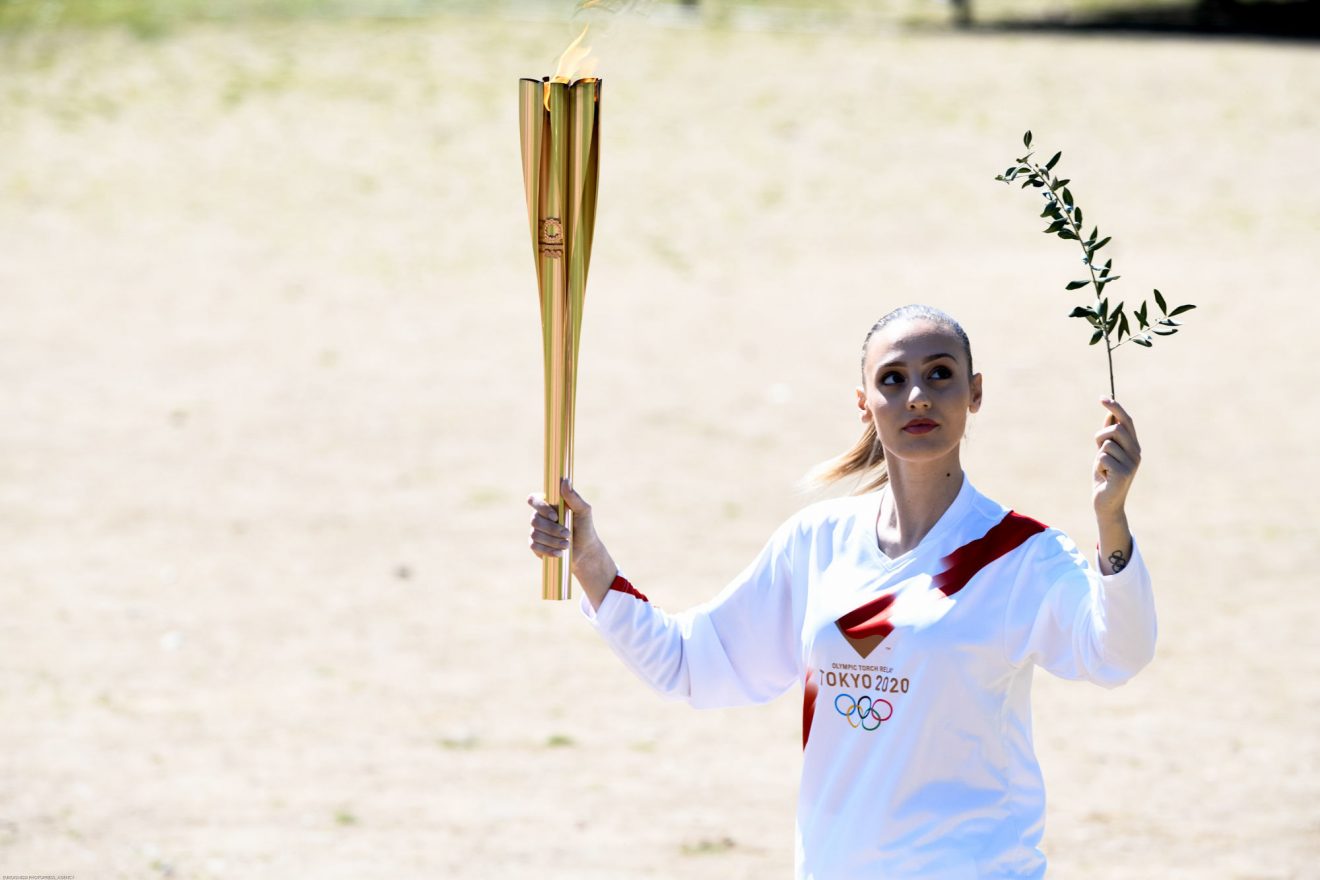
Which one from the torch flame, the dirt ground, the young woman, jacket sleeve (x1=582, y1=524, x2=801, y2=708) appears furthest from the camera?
the dirt ground

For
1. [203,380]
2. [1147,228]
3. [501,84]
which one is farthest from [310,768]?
[501,84]

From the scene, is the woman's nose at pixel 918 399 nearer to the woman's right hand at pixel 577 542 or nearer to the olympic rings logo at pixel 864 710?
the olympic rings logo at pixel 864 710

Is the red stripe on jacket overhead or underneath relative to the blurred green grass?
underneath

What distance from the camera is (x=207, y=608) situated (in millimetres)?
8750

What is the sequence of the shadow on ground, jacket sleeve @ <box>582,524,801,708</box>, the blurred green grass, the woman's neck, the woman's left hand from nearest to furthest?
the woman's left hand, the woman's neck, jacket sleeve @ <box>582,524,801,708</box>, the blurred green grass, the shadow on ground

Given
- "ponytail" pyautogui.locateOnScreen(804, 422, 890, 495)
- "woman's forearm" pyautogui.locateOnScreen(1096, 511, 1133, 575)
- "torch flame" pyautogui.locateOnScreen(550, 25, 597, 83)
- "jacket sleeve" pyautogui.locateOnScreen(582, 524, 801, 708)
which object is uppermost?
"torch flame" pyautogui.locateOnScreen(550, 25, 597, 83)

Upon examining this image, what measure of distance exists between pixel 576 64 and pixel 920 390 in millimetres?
941

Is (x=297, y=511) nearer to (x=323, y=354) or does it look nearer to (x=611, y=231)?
(x=323, y=354)

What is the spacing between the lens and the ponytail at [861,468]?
3.62m

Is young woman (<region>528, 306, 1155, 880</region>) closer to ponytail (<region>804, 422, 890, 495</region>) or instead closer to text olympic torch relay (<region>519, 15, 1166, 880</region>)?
text olympic torch relay (<region>519, 15, 1166, 880</region>)

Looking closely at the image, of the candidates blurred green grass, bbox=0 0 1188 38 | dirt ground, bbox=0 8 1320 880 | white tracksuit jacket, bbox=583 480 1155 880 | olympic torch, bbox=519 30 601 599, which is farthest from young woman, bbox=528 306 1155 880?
blurred green grass, bbox=0 0 1188 38

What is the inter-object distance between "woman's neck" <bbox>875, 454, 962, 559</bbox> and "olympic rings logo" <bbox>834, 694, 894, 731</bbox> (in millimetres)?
293

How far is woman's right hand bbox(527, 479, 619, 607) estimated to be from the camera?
11.3 ft

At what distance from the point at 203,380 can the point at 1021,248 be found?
24.8 ft
